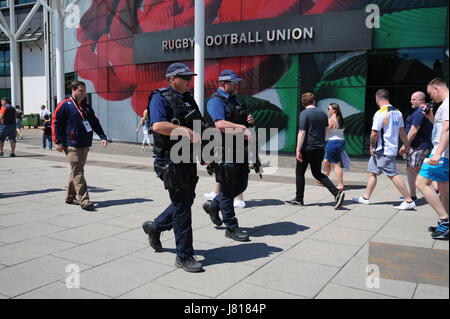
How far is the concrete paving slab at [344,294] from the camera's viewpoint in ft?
10.7

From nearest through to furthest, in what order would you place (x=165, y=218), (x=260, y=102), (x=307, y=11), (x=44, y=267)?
(x=44, y=267), (x=165, y=218), (x=307, y=11), (x=260, y=102)

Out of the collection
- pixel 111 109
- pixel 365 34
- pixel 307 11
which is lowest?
pixel 111 109

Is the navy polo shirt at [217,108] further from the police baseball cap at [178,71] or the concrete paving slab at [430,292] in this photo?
the concrete paving slab at [430,292]

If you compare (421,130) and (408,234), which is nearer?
(408,234)

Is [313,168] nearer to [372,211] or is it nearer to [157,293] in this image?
[372,211]

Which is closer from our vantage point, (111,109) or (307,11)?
(307,11)

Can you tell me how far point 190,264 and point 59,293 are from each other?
1154 mm

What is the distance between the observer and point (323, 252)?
4414mm

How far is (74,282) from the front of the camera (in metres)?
3.50

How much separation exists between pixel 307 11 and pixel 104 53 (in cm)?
1119

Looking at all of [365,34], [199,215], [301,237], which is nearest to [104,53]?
[365,34]

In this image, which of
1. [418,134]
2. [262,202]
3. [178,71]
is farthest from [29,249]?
[418,134]

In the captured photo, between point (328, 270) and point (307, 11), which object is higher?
point (307, 11)

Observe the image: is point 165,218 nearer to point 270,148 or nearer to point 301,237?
point 301,237
